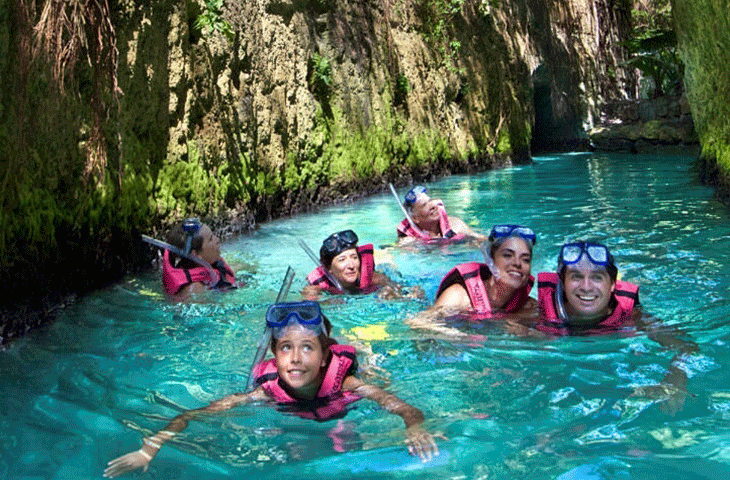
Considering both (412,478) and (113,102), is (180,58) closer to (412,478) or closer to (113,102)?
(113,102)

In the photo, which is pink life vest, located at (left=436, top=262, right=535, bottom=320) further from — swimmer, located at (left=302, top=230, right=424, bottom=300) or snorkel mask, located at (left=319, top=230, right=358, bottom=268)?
snorkel mask, located at (left=319, top=230, right=358, bottom=268)

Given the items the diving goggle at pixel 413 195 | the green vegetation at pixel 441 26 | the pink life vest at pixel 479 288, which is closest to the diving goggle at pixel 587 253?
the pink life vest at pixel 479 288

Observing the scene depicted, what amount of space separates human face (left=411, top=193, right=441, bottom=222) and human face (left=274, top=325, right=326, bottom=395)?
5140 mm

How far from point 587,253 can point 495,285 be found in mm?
785

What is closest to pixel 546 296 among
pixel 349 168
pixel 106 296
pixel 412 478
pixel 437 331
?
pixel 437 331

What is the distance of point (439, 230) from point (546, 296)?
3.84m

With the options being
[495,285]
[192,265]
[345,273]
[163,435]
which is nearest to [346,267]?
[345,273]

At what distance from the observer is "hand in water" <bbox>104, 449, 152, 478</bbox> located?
11.6 ft

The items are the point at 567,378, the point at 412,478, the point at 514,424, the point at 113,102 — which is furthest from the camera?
the point at 113,102

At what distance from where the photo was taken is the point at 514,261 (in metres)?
5.75

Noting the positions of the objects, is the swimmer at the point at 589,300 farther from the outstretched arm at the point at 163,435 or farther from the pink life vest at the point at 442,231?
the pink life vest at the point at 442,231

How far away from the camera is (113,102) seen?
7676 millimetres

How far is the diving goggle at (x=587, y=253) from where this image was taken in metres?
5.29

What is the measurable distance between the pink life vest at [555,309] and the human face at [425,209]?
145 inches
